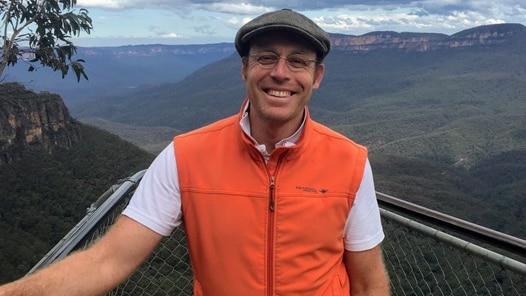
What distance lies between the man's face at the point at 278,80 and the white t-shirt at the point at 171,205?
0.28 feet

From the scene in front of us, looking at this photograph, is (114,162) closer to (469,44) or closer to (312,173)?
(312,173)

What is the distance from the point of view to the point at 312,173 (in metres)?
1.67

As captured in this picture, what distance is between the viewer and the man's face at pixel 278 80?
1.64 metres

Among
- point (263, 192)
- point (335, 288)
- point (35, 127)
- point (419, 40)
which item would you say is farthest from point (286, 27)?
point (419, 40)

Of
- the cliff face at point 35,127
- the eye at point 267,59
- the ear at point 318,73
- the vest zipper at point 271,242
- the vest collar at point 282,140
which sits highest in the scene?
the eye at point 267,59

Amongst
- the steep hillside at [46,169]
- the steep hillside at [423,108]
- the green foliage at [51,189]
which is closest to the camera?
the green foliage at [51,189]

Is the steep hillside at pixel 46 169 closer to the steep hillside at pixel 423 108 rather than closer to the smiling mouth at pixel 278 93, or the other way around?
the smiling mouth at pixel 278 93

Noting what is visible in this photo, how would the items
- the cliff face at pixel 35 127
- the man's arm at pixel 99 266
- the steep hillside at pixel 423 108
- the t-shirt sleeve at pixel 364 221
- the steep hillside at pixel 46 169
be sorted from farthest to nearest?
the steep hillside at pixel 423 108, the cliff face at pixel 35 127, the steep hillside at pixel 46 169, the t-shirt sleeve at pixel 364 221, the man's arm at pixel 99 266

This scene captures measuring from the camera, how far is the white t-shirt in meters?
1.59

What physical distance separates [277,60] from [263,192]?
44cm

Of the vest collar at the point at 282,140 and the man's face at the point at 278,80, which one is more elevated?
the man's face at the point at 278,80

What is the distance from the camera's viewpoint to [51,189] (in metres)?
24.7

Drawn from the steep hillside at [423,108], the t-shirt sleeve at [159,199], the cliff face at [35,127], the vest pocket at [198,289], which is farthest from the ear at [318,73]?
the cliff face at [35,127]

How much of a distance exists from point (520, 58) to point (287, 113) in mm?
148682
